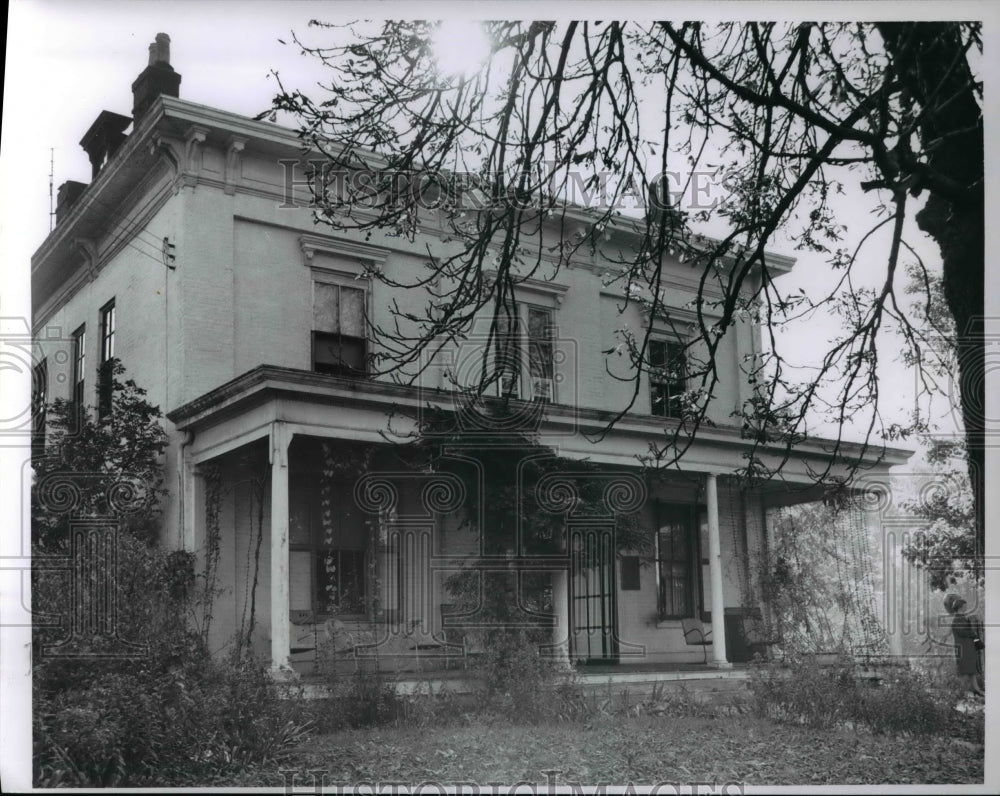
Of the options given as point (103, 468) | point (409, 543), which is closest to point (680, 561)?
point (409, 543)

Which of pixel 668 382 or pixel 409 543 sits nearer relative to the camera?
pixel 409 543

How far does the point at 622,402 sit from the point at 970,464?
79.0 inches

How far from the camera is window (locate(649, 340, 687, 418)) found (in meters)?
5.95

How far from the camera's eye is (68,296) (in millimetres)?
5566

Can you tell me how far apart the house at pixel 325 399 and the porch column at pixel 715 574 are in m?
0.04

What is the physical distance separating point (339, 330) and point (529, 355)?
111 centimetres

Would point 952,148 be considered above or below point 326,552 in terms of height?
above

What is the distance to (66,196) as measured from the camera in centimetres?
558

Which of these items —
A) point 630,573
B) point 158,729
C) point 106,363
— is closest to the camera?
point 158,729

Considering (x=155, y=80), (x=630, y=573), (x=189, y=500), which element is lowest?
(x=630, y=573)

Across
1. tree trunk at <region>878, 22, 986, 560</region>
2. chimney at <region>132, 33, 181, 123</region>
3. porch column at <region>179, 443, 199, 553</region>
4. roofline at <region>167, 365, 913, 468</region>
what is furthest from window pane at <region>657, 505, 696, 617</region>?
chimney at <region>132, 33, 181, 123</region>

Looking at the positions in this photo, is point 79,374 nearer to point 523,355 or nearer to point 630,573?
point 523,355

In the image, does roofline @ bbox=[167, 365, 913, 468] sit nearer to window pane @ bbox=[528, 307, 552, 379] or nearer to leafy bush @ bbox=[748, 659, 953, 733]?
window pane @ bbox=[528, 307, 552, 379]

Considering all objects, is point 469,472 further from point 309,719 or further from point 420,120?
point 420,120
